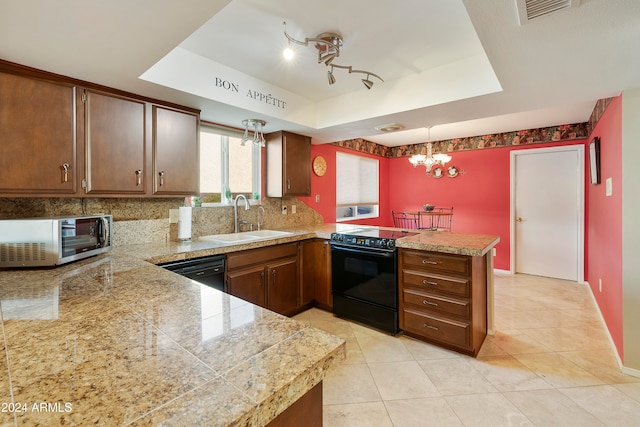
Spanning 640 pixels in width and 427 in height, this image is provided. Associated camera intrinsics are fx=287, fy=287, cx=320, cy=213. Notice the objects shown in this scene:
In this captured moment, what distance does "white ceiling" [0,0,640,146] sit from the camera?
51.9 inches

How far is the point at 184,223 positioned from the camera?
2572 millimetres

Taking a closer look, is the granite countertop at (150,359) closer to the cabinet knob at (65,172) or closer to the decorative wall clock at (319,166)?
the cabinet knob at (65,172)

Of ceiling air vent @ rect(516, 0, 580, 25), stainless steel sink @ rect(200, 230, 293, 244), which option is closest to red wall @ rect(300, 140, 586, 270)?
stainless steel sink @ rect(200, 230, 293, 244)

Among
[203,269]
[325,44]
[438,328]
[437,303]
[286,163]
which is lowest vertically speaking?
[438,328]

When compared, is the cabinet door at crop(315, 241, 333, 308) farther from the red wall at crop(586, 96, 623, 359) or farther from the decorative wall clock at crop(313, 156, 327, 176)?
the red wall at crop(586, 96, 623, 359)

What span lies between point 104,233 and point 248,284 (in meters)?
1.13

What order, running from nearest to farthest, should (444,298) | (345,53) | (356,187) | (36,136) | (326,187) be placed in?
(36,136), (345,53), (444,298), (326,187), (356,187)

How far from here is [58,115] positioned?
1.78 meters

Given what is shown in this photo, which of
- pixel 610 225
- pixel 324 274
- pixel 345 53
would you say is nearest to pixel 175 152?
pixel 345 53

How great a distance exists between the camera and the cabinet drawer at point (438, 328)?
7.49ft

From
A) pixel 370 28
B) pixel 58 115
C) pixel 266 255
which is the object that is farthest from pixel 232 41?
pixel 266 255

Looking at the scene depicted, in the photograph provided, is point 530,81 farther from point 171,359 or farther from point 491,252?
point 171,359

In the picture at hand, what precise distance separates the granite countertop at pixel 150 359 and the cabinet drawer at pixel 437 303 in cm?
184

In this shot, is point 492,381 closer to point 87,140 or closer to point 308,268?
point 308,268
